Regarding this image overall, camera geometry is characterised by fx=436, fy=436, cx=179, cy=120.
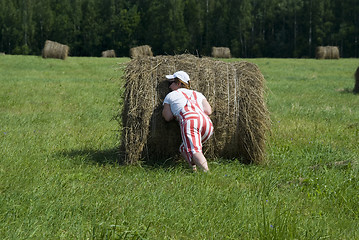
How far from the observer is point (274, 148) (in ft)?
25.7

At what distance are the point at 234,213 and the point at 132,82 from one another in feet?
10.3

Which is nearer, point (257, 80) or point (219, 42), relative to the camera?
point (257, 80)

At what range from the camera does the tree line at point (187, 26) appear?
68.0m

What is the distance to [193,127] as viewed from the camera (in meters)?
6.51

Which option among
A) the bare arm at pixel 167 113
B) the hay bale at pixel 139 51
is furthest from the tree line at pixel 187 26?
the bare arm at pixel 167 113

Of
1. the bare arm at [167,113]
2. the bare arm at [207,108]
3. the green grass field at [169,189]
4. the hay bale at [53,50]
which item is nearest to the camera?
the green grass field at [169,189]

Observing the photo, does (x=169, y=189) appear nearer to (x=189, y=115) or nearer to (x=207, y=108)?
(x=189, y=115)

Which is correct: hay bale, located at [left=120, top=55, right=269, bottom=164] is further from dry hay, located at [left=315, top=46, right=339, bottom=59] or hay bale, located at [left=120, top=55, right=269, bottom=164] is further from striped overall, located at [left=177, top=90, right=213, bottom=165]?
dry hay, located at [left=315, top=46, right=339, bottom=59]

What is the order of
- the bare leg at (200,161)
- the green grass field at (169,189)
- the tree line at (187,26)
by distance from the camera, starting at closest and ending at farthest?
1. the green grass field at (169,189)
2. the bare leg at (200,161)
3. the tree line at (187,26)

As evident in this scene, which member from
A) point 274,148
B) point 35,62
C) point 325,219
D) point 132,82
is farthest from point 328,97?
point 35,62

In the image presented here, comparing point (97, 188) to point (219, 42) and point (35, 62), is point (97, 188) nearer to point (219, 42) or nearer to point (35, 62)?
point (35, 62)

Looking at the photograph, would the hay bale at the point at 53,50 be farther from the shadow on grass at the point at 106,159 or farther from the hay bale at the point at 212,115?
the hay bale at the point at 212,115

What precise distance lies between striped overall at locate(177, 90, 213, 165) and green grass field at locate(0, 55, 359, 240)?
356 millimetres

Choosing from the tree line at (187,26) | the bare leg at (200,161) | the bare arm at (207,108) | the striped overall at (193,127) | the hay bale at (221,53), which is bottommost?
the bare leg at (200,161)
